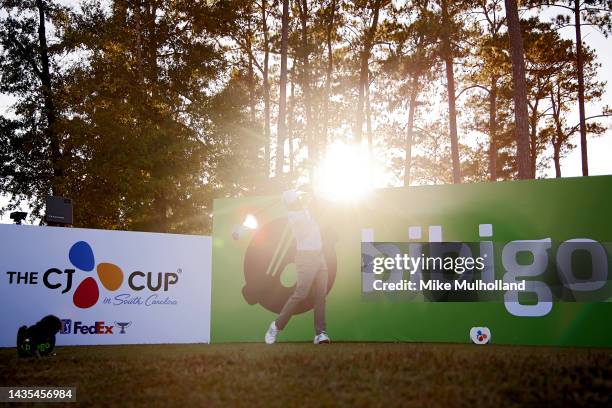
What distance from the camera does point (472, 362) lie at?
616cm

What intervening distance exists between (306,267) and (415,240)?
1.75m

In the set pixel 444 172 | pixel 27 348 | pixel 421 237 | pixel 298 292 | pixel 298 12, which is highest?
pixel 298 12

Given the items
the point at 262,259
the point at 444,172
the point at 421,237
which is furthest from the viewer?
the point at 444,172

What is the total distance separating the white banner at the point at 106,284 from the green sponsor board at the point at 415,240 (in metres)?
0.47

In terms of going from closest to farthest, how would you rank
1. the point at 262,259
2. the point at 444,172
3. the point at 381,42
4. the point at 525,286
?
the point at 525,286 → the point at 262,259 → the point at 381,42 → the point at 444,172

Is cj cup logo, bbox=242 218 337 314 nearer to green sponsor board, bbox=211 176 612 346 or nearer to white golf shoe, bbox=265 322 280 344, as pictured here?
green sponsor board, bbox=211 176 612 346

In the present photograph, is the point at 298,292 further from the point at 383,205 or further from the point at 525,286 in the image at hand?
the point at 525,286

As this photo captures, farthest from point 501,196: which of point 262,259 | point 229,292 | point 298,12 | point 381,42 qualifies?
point 298,12

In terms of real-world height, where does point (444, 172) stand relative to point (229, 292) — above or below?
above

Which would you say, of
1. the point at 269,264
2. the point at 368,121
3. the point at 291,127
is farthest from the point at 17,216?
the point at 291,127

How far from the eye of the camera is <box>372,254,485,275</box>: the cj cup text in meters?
9.16

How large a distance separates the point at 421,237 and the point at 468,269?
2.72 feet

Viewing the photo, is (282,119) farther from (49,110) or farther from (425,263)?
(425,263)

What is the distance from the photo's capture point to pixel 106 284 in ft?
33.6
